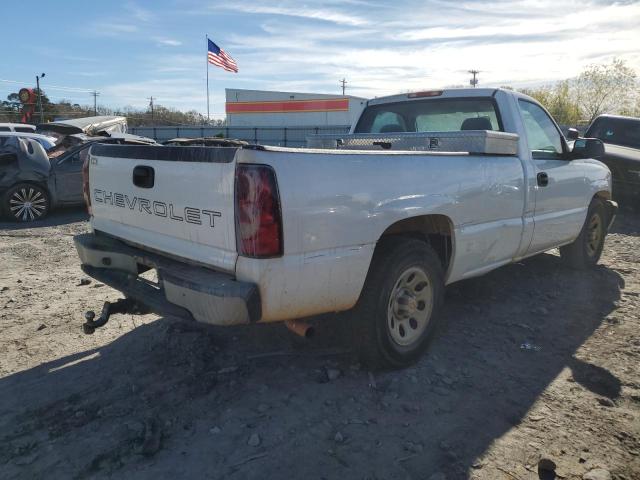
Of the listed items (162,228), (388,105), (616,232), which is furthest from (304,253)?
(616,232)

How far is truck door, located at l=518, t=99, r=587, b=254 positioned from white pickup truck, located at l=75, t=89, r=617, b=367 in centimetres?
3

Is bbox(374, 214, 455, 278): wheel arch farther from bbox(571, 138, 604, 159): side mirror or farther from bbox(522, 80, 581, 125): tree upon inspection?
bbox(522, 80, 581, 125): tree

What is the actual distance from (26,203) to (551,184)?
867 cm

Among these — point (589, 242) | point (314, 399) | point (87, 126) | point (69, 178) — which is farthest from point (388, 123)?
point (87, 126)

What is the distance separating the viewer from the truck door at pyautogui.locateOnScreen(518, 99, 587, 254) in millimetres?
4488

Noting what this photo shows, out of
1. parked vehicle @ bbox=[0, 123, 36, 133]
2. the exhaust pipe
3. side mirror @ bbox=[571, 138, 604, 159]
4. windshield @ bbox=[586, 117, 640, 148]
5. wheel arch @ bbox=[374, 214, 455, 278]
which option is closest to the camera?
the exhaust pipe

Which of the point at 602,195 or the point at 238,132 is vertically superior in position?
Answer: the point at 238,132

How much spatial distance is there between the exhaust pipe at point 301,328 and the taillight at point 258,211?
1.77 feet

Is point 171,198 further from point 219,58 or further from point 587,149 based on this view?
point 219,58

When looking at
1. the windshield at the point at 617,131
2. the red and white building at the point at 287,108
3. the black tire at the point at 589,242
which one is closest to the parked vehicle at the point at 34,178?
the black tire at the point at 589,242

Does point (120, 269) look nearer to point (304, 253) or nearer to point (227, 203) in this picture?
point (227, 203)

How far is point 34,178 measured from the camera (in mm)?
9164

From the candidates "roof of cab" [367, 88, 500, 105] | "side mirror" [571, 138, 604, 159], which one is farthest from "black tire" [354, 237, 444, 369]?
"side mirror" [571, 138, 604, 159]

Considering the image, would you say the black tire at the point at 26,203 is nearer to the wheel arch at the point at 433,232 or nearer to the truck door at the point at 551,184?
the wheel arch at the point at 433,232
